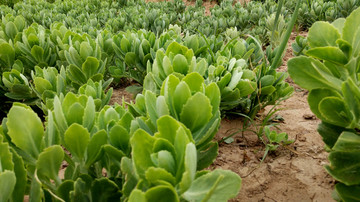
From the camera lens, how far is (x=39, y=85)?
1993 millimetres

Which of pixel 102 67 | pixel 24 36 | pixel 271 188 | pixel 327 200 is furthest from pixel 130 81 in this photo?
pixel 327 200

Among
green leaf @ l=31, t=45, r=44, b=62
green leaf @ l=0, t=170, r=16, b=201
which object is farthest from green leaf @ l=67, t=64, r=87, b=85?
green leaf @ l=0, t=170, r=16, b=201

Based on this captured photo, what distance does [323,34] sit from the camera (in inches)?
44.9

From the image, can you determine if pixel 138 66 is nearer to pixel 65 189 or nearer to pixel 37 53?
pixel 37 53

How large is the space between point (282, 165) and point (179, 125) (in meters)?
1.26

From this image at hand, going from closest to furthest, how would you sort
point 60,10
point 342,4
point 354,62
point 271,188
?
point 354,62 → point 271,188 → point 342,4 → point 60,10

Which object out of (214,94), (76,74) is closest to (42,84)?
(76,74)

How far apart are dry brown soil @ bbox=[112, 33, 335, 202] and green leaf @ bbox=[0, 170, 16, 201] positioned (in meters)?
1.18

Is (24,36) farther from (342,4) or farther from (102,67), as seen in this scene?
(342,4)

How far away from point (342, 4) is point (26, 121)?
471 centimetres

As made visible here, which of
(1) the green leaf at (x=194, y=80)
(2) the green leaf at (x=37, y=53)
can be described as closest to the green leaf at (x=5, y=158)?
(1) the green leaf at (x=194, y=80)

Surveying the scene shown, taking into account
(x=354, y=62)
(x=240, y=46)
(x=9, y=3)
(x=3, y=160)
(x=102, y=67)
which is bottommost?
(x=9, y=3)

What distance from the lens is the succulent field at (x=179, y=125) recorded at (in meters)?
0.86

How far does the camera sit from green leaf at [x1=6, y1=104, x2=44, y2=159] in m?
0.93
